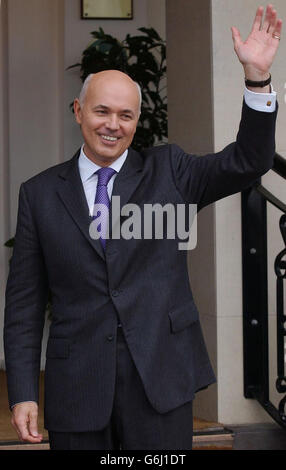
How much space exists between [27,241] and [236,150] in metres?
0.59

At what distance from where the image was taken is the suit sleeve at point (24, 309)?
2.43 m

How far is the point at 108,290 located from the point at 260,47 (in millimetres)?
697

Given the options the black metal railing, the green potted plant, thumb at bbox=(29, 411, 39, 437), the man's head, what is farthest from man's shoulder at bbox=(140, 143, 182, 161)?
the green potted plant

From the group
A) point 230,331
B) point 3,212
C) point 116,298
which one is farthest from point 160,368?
point 3,212

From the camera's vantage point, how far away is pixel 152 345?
2312 millimetres

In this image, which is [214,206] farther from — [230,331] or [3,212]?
[3,212]

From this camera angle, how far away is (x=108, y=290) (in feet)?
7.59

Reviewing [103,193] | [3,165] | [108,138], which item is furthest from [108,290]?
[3,165]

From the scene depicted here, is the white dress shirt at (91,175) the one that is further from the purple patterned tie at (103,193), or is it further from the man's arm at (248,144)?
the man's arm at (248,144)

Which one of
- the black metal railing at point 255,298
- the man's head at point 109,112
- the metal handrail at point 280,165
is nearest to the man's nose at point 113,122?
the man's head at point 109,112

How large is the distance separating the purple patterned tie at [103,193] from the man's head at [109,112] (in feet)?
0.13

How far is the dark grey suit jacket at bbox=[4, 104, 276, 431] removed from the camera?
231cm

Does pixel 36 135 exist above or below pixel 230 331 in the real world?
above

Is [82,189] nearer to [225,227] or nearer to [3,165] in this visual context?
[225,227]
